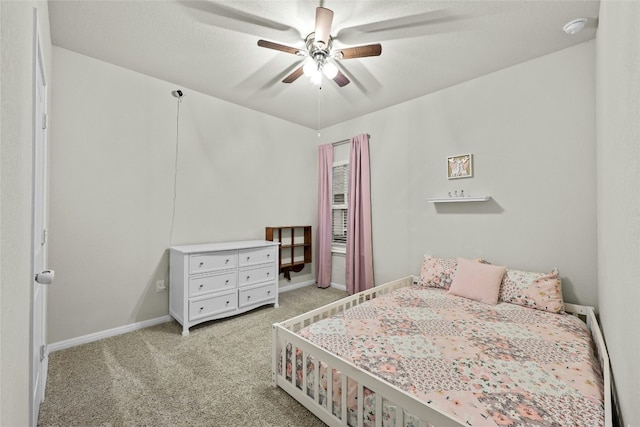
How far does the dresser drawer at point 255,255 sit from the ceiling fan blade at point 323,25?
2.24 meters

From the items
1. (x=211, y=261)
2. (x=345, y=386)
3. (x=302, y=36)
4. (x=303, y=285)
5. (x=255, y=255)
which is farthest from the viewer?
(x=303, y=285)

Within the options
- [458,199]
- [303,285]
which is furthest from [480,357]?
[303,285]

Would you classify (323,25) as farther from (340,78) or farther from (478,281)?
(478,281)

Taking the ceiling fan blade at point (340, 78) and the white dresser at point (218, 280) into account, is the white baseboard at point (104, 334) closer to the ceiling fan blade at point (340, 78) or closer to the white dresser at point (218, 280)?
the white dresser at point (218, 280)

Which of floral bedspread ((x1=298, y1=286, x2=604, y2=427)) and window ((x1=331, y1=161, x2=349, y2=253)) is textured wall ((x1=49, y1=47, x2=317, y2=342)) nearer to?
window ((x1=331, y1=161, x2=349, y2=253))

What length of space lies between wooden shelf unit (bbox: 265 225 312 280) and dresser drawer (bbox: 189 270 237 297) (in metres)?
1.02

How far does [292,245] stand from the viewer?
165 inches

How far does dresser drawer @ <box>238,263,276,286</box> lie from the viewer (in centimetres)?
312

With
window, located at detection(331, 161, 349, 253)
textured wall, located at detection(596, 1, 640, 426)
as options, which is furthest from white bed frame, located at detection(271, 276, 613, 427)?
window, located at detection(331, 161, 349, 253)

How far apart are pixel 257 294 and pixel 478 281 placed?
94.4 inches

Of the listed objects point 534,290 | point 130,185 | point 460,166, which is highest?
point 460,166

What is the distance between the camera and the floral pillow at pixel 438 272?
2838mm

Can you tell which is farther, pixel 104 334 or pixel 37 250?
pixel 104 334

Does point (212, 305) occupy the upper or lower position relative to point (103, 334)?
upper
